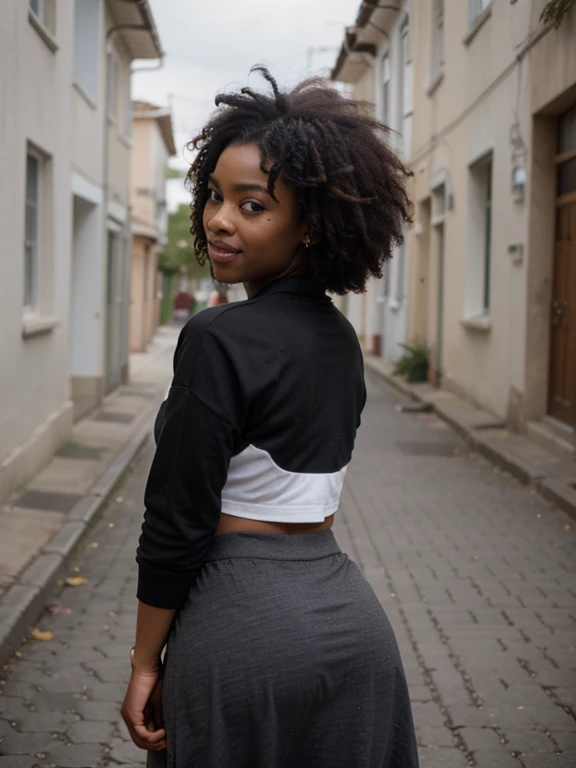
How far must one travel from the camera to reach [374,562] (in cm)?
648

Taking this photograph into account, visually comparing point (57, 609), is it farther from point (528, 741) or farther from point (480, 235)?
point (480, 235)

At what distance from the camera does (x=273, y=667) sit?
174cm

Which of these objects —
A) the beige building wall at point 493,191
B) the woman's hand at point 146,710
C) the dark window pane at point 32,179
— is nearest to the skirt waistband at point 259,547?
the woman's hand at point 146,710

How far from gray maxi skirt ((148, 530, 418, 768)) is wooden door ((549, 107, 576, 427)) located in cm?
845

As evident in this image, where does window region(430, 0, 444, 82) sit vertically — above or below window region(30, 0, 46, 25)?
above

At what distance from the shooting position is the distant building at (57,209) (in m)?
7.92

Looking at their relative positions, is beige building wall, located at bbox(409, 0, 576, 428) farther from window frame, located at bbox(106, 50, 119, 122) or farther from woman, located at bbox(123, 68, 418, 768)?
woman, located at bbox(123, 68, 418, 768)

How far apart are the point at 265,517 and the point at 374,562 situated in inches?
188

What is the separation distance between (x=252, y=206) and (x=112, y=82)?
14.9 meters

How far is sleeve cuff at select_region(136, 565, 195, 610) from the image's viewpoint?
176cm

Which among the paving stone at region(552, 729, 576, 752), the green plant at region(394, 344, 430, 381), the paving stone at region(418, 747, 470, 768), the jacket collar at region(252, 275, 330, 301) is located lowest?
the paving stone at region(418, 747, 470, 768)

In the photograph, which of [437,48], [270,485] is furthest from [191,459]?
[437,48]

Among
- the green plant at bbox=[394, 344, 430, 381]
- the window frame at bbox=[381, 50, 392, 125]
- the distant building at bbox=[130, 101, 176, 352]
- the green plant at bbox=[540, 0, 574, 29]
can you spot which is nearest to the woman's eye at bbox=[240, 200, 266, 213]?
the green plant at bbox=[540, 0, 574, 29]

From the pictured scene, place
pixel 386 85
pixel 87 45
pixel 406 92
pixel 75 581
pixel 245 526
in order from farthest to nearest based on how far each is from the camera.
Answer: pixel 386 85 → pixel 406 92 → pixel 87 45 → pixel 75 581 → pixel 245 526
